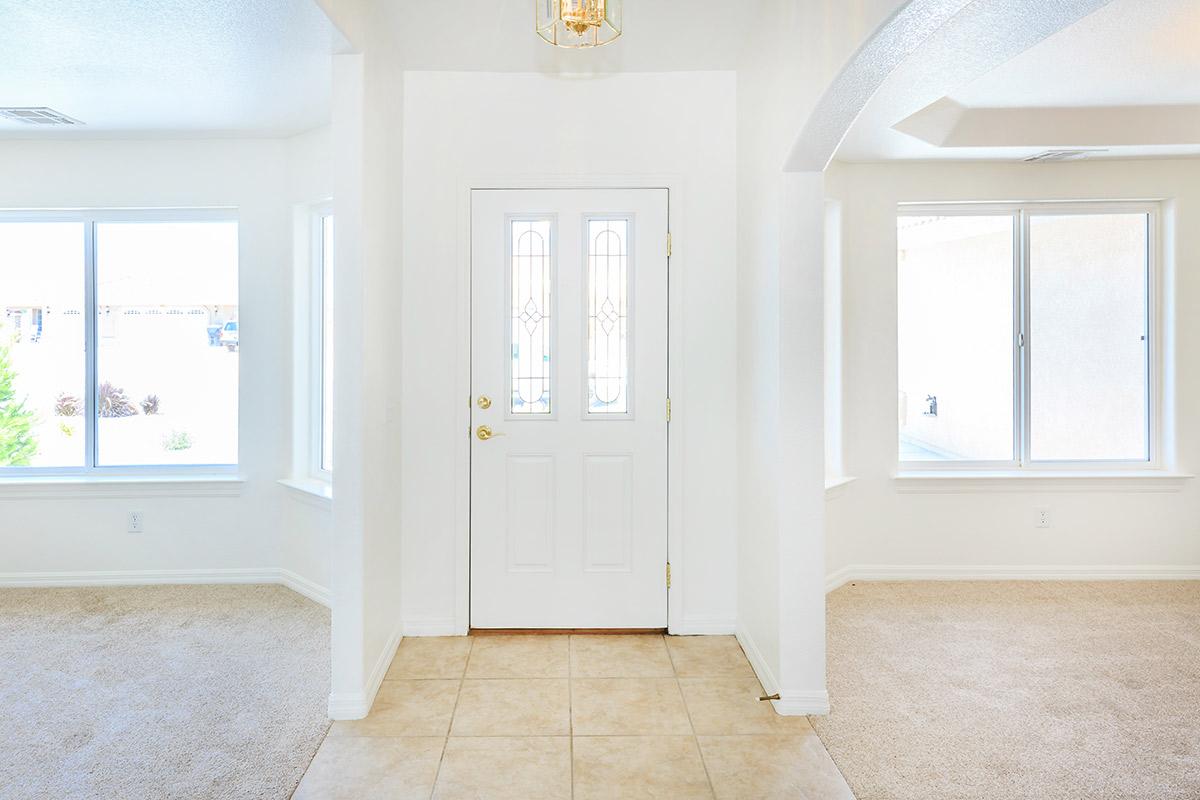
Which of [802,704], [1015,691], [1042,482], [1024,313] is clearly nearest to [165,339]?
[802,704]

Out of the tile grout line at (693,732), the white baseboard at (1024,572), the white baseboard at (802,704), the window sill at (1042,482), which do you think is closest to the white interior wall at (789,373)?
the white baseboard at (802,704)

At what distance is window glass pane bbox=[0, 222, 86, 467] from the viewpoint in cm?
→ 412

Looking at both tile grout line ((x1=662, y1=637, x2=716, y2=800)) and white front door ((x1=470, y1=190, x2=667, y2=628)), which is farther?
white front door ((x1=470, y1=190, x2=667, y2=628))

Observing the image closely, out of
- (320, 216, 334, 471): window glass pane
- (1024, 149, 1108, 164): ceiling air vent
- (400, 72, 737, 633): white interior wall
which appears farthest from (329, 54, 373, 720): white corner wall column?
(1024, 149, 1108, 164): ceiling air vent

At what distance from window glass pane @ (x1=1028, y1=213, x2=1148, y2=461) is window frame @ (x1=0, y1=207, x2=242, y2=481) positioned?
183 inches

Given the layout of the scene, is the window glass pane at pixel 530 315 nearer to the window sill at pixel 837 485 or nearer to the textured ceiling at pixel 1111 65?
the window sill at pixel 837 485

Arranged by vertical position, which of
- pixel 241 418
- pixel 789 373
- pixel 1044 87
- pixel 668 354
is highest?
pixel 1044 87

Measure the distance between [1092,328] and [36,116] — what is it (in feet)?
18.9

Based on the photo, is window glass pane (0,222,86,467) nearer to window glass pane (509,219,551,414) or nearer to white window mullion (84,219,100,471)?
white window mullion (84,219,100,471)

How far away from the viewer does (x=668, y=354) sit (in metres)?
3.38

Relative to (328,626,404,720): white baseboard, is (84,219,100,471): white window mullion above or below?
above

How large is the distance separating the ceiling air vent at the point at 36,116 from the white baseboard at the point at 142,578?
2.37 meters

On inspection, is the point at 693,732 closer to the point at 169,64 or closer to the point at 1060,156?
the point at 169,64

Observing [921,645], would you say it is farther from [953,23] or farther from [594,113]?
[594,113]
